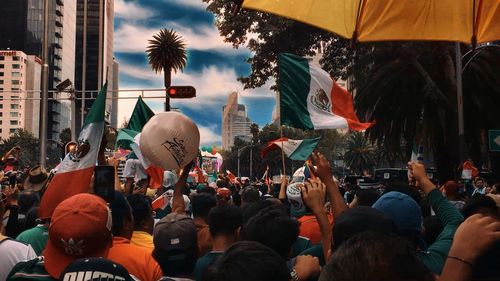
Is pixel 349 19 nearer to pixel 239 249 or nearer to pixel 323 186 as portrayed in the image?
Result: pixel 323 186

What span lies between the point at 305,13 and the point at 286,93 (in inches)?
116

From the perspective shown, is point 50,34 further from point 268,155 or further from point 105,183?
Answer: point 105,183

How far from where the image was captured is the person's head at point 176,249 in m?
3.35

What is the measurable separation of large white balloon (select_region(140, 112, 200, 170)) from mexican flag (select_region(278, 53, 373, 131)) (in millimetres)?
2436

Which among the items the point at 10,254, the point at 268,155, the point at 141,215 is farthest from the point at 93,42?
the point at 10,254

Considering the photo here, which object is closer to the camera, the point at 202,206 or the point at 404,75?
the point at 202,206

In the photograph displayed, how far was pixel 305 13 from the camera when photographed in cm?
542

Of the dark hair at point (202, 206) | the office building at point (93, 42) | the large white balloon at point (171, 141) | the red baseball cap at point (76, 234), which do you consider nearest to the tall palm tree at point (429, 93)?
the large white balloon at point (171, 141)

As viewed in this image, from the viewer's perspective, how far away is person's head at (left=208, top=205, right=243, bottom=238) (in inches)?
155

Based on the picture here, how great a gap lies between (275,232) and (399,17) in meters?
2.76

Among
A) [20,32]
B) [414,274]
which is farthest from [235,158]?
[414,274]

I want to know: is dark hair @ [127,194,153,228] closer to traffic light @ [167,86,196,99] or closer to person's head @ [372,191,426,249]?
person's head @ [372,191,426,249]

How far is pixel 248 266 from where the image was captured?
196 centimetres

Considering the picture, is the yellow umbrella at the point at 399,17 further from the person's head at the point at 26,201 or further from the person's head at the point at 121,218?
the person's head at the point at 26,201
